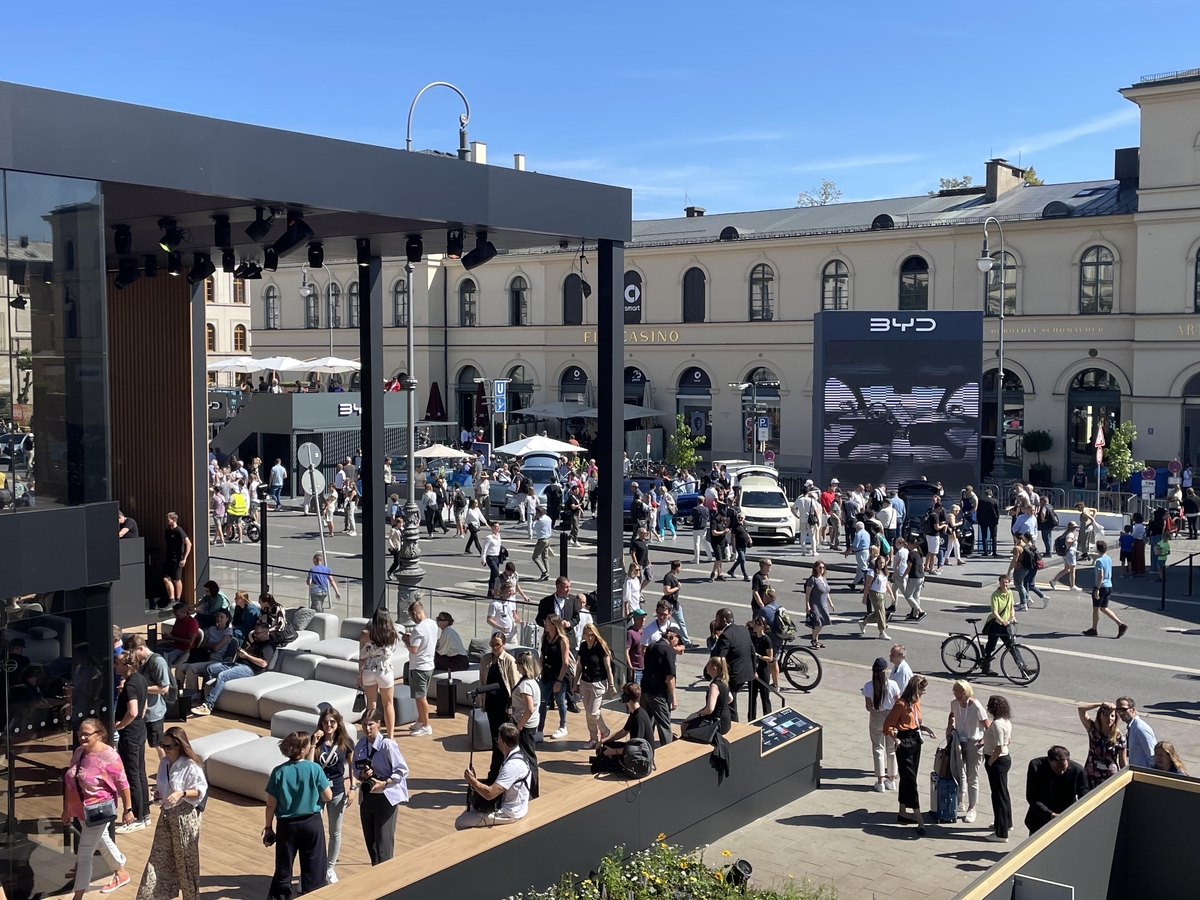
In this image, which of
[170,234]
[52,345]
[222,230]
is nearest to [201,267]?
[170,234]

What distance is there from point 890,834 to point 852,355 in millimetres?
23039

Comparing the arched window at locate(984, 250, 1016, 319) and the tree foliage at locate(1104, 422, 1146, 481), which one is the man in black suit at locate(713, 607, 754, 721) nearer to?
the tree foliage at locate(1104, 422, 1146, 481)

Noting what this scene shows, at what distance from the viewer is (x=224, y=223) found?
13.6 metres

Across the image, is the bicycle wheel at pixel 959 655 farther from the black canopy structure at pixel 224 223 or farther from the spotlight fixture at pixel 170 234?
the spotlight fixture at pixel 170 234

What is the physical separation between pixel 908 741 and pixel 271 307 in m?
59.9

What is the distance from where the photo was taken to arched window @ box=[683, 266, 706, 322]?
2090 inches

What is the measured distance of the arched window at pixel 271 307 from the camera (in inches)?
2628

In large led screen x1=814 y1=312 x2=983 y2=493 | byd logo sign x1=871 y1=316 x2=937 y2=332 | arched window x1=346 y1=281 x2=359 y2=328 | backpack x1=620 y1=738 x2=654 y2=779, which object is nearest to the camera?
backpack x1=620 y1=738 x2=654 y2=779

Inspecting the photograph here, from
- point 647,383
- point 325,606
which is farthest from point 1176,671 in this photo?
point 647,383

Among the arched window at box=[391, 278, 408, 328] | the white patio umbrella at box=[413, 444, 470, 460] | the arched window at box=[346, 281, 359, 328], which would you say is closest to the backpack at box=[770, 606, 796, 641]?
the white patio umbrella at box=[413, 444, 470, 460]

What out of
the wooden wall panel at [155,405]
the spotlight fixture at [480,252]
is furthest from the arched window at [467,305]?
the spotlight fixture at [480,252]

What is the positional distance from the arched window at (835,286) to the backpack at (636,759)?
40.4 meters

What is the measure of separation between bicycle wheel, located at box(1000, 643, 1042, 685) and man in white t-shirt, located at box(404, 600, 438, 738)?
8905 mm

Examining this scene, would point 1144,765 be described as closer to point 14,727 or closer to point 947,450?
point 14,727
